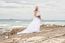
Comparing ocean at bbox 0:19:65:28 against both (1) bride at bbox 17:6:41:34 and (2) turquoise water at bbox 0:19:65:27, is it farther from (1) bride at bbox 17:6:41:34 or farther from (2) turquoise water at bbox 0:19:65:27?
(1) bride at bbox 17:6:41:34

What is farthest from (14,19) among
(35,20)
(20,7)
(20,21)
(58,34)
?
(58,34)

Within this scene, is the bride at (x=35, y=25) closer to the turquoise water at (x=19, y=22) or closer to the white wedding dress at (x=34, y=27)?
the white wedding dress at (x=34, y=27)

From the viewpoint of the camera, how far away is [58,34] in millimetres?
4648

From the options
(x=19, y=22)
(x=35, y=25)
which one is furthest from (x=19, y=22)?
(x=35, y=25)

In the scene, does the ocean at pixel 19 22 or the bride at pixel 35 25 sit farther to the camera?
the ocean at pixel 19 22

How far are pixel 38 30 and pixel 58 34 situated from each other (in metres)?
0.55

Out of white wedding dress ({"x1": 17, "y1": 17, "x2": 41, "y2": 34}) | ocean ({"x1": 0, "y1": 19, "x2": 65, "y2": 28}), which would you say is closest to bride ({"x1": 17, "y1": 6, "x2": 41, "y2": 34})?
white wedding dress ({"x1": 17, "y1": 17, "x2": 41, "y2": 34})

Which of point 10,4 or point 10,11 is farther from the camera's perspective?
point 10,4

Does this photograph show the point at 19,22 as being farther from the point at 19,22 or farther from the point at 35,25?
the point at 35,25

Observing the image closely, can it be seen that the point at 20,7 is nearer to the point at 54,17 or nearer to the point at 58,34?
the point at 54,17

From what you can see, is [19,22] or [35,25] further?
[19,22]

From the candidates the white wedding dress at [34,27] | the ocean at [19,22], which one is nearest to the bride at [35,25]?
the white wedding dress at [34,27]

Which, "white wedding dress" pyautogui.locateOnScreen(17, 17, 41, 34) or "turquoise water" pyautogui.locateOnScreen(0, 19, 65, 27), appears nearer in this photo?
"white wedding dress" pyautogui.locateOnScreen(17, 17, 41, 34)

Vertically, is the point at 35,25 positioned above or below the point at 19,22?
above
